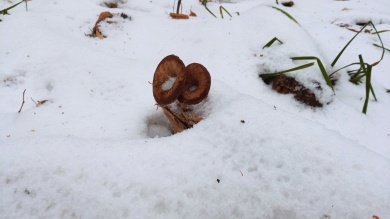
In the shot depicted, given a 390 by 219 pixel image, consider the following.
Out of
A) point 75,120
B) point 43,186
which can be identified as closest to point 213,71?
point 75,120

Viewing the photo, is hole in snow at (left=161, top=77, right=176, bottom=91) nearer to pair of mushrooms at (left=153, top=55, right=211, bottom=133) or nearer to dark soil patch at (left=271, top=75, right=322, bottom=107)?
pair of mushrooms at (left=153, top=55, right=211, bottom=133)

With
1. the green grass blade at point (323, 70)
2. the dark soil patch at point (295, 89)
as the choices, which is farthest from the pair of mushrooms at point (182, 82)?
the green grass blade at point (323, 70)

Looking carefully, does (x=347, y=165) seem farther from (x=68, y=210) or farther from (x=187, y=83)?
(x=68, y=210)

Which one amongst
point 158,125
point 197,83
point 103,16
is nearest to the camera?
point 197,83

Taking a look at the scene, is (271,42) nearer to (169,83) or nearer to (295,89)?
(295,89)

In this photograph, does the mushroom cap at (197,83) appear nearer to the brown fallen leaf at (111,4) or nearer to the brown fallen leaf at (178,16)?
the brown fallen leaf at (178,16)

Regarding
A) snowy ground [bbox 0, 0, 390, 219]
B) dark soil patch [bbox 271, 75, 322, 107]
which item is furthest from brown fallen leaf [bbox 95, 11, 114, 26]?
dark soil patch [bbox 271, 75, 322, 107]

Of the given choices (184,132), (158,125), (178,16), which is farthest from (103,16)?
(184,132)
